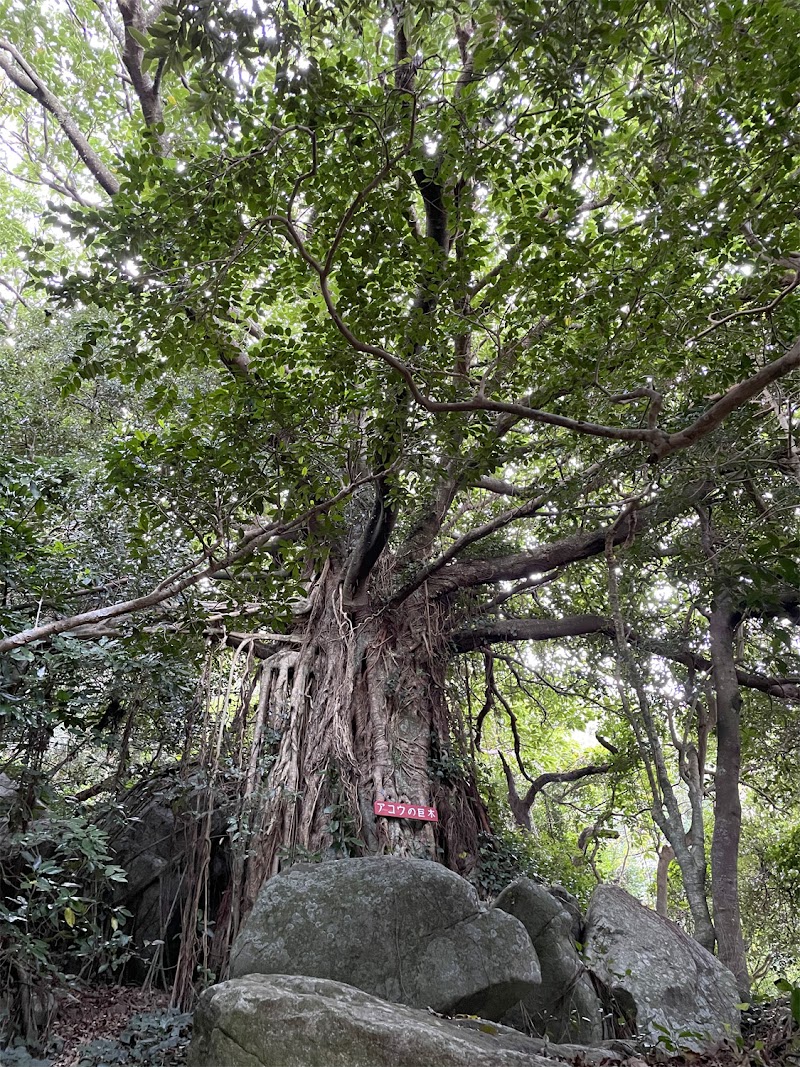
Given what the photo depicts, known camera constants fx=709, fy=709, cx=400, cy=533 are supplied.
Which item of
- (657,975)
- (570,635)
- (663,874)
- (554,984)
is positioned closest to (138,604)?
(554,984)

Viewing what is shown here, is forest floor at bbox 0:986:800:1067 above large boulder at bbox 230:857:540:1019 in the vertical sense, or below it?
below

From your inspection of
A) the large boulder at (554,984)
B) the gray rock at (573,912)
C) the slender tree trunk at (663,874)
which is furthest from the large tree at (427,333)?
the slender tree trunk at (663,874)

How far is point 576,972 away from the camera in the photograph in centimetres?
428

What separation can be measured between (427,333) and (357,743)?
3659mm

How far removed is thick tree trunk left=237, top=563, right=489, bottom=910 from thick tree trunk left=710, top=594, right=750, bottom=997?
2.05m

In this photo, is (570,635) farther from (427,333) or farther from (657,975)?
(427,333)

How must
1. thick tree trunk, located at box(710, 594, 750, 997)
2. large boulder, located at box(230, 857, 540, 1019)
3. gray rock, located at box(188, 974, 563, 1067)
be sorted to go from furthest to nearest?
1. thick tree trunk, located at box(710, 594, 750, 997)
2. large boulder, located at box(230, 857, 540, 1019)
3. gray rock, located at box(188, 974, 563, 1067)

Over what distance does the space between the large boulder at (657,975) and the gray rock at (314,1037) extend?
184 cm

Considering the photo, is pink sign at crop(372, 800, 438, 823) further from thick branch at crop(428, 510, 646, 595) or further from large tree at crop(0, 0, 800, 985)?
thick branch at crop(428, 510, 646, 595)

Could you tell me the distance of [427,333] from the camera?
14.1 feet

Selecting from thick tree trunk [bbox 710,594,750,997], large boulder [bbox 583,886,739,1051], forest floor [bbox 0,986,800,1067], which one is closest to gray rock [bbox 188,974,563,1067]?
forest floor [bbox 0,986,800,1067]

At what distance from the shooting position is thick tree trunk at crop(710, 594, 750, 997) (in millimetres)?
4832

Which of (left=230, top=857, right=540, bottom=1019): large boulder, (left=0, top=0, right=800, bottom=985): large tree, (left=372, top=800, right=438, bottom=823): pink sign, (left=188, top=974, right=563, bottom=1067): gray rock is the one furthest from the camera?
(left=372, top=800, right=438, bottom=823): pink sign

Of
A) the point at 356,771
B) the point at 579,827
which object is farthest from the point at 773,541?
the point at 579,827
